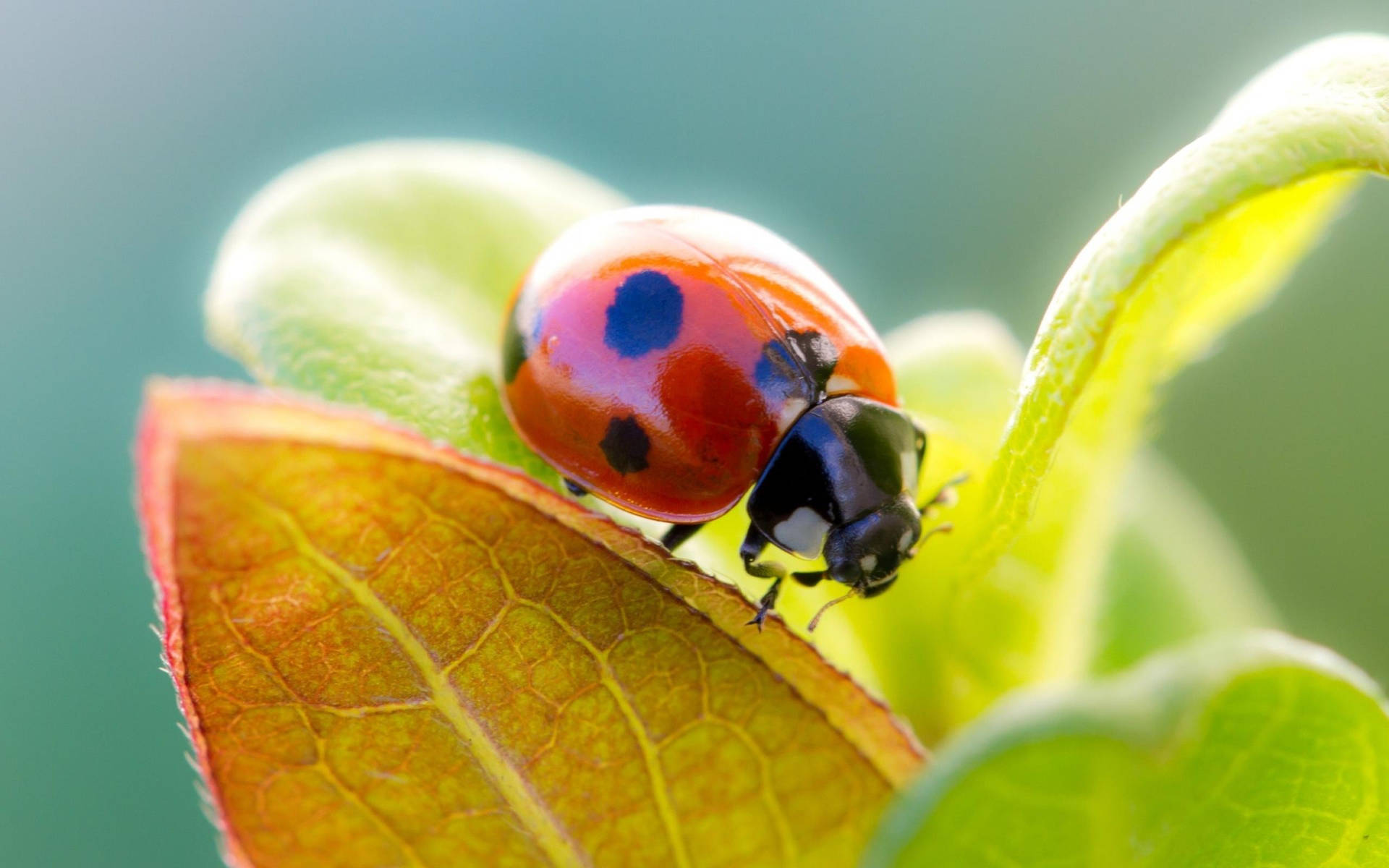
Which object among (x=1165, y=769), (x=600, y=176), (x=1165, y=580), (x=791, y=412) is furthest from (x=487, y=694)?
(x=600, y=176)

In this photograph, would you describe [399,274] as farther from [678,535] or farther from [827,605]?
[827,605]

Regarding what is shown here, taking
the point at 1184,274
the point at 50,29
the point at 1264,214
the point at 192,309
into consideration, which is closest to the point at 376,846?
the point at 1184,274

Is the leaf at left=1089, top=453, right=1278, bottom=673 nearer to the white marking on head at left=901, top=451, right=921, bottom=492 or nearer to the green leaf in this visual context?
the green leaf

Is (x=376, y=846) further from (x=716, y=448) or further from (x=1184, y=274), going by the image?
(x=1184, y=274)

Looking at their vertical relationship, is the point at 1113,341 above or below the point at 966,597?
above

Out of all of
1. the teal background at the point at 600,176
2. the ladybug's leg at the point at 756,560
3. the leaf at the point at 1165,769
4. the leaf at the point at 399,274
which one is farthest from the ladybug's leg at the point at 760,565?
the teal background at the point at 600,176

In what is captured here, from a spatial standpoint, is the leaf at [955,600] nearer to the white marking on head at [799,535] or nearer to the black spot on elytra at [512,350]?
the white marking on head at [799,535]

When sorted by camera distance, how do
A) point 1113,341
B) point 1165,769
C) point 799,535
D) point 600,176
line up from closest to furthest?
point 1165,769
point 1113,341
point 799,535
point 600,176
